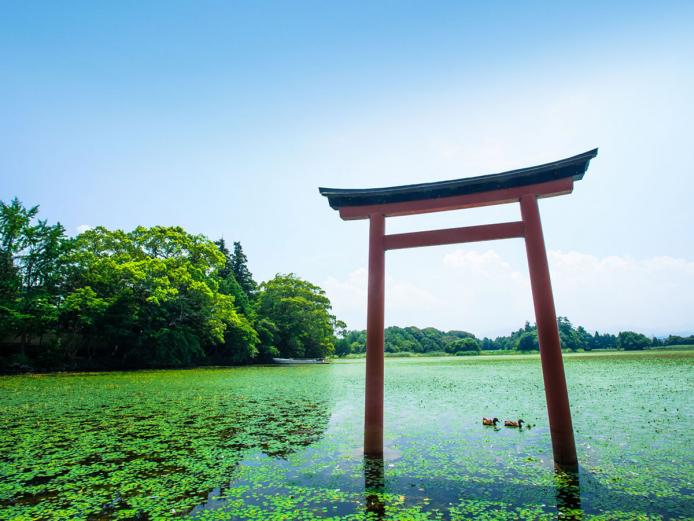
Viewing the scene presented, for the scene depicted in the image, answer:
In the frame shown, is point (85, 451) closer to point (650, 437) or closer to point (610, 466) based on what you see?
point (610, 466)

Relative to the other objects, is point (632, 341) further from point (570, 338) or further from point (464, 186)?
point (464, 186)

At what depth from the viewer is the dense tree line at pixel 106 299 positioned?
18.5 m

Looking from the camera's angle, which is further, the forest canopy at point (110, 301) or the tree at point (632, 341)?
the tree at point (632, 341)

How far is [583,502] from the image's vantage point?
2.98 m

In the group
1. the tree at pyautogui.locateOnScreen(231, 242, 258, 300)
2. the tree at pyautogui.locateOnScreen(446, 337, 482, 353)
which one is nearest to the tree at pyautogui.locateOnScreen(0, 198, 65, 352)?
the tree at pyautogui.locateOnScreen(231, 242, 258, 300)

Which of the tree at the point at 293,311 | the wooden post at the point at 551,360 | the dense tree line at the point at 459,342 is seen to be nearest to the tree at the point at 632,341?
the dense tree line at the point at 459,342

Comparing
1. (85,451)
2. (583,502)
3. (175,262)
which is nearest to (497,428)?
(583,502)

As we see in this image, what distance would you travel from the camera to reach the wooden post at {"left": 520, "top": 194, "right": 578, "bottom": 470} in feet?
12.4

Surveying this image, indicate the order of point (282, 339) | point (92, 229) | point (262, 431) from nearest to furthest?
1. point (262, 431)
2. point (92, 229)
3. point (282, 339)

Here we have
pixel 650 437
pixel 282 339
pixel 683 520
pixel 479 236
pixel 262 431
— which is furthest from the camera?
pixel 282 339

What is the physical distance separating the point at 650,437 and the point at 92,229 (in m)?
24.6

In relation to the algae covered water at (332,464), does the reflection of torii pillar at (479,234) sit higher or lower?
higher

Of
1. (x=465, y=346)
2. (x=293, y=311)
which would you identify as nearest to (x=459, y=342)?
(x=465, y=346)

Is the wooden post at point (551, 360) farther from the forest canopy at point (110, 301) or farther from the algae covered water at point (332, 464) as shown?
the forest canopy at point (110, 301)
